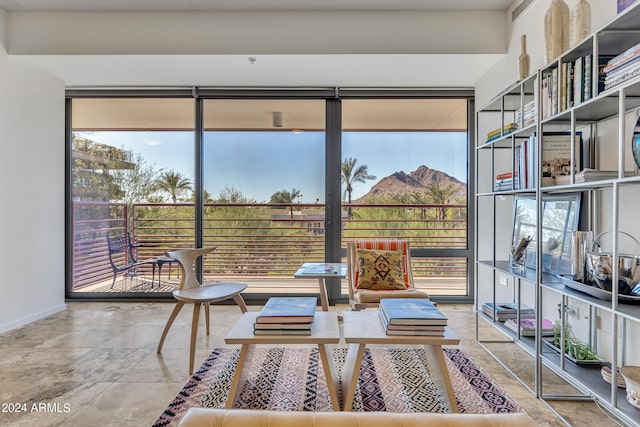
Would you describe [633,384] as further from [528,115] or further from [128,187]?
[128,187]

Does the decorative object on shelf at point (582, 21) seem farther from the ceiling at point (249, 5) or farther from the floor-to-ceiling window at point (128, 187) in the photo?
the floor-to-ceiling window at point (128, 187)

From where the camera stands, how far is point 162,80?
3.69m

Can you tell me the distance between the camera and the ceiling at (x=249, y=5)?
2.94 metres

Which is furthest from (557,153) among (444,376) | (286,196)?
(286,196)

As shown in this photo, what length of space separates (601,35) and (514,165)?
0.92 meters

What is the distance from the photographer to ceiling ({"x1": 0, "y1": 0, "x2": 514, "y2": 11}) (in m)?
2.94

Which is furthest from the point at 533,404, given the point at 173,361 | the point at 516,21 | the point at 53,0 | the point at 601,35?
the point at 53,0

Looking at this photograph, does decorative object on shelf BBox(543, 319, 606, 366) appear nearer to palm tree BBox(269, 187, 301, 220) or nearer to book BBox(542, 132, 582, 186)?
book BBox(542, 132, 582, 186)

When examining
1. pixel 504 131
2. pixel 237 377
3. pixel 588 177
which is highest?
pixel 504 131

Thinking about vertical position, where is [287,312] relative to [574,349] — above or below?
above

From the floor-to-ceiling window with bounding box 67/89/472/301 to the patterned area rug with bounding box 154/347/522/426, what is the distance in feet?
5.05

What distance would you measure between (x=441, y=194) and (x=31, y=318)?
4599 mm

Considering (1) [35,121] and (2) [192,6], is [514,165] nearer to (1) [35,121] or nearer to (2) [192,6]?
(2) [192,6]

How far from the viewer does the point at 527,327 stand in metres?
2.32
